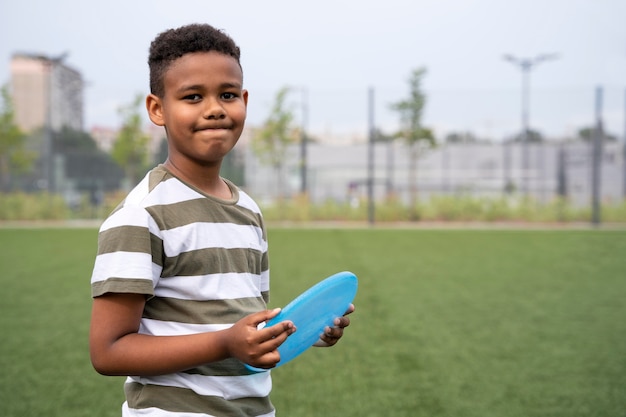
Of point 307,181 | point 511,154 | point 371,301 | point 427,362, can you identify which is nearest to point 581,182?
point 511,154

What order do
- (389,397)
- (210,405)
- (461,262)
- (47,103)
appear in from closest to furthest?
(210,405) → (389,397) → (461,262) → (47,103)

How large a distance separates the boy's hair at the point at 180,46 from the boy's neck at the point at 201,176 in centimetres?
15

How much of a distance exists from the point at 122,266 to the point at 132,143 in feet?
52.0

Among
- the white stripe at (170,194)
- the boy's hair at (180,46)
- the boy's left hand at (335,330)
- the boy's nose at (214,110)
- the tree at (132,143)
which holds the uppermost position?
the tree at (132,143)

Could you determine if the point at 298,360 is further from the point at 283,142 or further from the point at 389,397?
the point at 283,142

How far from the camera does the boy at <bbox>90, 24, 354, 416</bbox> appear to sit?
1.16m

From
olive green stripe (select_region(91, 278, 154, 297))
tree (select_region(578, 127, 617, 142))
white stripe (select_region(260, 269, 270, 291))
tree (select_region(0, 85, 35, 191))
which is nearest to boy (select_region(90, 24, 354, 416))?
olive green stripe (select_region(91, 278, 154, 297))

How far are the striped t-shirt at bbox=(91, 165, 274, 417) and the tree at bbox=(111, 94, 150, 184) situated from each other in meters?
15.6

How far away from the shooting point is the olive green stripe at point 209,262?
1241 mm

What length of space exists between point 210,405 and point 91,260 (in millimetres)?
8178

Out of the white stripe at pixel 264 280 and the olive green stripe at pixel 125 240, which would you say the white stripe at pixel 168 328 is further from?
the white stripe at pixel 264 280

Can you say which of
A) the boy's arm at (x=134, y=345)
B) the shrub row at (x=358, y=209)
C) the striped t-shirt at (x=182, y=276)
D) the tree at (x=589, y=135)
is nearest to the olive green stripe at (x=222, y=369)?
the striped t-shirt at (x=182, y=276)

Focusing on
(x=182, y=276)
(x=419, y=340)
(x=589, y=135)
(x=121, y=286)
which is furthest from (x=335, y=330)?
(x=589, y=135)

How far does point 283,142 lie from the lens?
16375 mm
